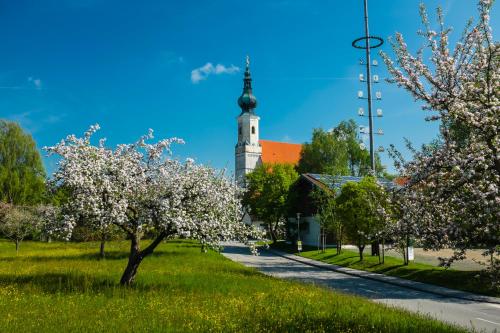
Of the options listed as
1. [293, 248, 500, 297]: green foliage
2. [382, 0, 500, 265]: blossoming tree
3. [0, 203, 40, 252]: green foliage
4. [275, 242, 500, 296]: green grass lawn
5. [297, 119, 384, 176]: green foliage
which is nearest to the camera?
[382, 0, 500, 265]: blossoming tree

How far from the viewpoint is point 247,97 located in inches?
4843

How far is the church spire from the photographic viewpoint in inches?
4796

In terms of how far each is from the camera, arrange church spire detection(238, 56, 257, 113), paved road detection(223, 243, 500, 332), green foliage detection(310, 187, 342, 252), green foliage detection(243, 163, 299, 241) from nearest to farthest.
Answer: paved road detection(223, 243, 500, 332)
green foliage detection(310, 187, 342, 252)
green foliage detection(243, 163, 299, 241)
church spire detection(238, 56, 257, 113)

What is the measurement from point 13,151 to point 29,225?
2137 cm

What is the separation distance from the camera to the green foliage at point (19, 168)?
212 ft

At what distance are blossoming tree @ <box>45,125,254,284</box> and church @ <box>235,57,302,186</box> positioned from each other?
101432 mm

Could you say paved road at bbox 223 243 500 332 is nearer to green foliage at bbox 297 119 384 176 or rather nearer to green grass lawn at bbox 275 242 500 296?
green grass lawn at bbox 275 242 500 296

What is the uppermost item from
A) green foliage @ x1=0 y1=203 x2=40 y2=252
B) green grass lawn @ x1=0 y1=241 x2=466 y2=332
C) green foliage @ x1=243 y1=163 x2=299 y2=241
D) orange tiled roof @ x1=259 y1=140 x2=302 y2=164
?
orange tiled roof @ x1=259 y1=140 x2=302 y2=164

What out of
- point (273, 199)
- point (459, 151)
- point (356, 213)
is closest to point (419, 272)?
point (356, 213)

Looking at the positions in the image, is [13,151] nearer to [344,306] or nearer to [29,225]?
[29,225]

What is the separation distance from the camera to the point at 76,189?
17.7 m

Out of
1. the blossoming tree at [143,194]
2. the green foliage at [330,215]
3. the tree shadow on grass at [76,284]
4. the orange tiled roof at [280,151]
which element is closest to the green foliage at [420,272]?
the green foliage at [330,215]

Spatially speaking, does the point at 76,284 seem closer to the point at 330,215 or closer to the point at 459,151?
the point at 459,151

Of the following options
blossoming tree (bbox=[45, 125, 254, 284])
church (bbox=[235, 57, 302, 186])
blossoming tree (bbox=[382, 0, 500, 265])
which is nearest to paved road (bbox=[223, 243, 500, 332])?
blossoming tree (bbox=[382, 0, 500, 265])
